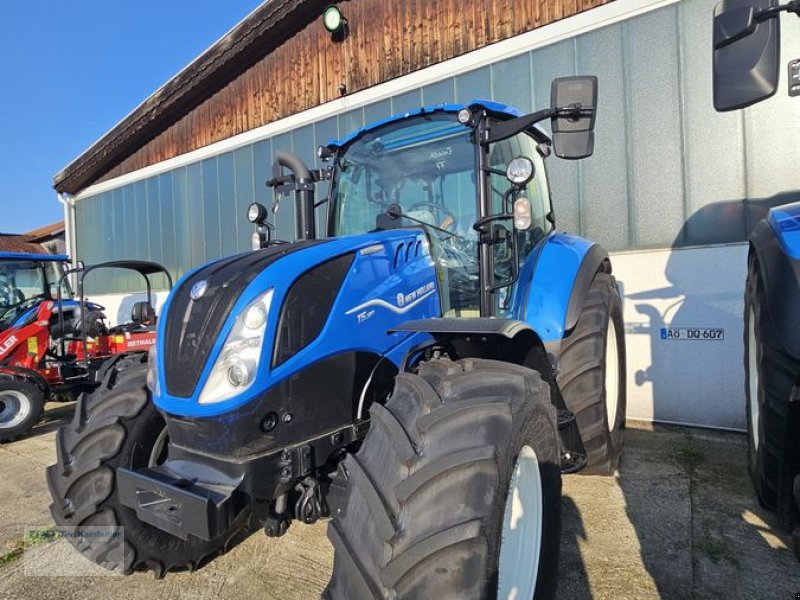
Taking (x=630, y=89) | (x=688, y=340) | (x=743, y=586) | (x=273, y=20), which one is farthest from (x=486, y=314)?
(x=273, y=20)

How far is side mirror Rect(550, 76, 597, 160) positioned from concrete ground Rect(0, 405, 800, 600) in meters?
1.96

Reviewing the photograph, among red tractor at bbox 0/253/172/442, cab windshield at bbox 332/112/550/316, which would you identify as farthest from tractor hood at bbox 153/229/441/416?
red tractor at bbox 0/253/172/442

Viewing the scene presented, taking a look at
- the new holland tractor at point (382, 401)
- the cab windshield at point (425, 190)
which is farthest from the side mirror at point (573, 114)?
the cab windshield at point (425, 190)

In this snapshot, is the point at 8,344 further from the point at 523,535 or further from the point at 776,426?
the point at 776,426

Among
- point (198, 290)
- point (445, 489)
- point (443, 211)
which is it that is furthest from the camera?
point (443, 211)

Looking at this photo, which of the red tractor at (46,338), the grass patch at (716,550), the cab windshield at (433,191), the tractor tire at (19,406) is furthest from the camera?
the red tractor at (46,338)

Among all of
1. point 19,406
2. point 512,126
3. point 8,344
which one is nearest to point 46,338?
point 8,344

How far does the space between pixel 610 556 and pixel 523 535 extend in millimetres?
820

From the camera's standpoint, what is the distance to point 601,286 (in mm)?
3434

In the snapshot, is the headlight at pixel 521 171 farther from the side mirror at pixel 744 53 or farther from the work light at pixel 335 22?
the work light at pixel 335 22

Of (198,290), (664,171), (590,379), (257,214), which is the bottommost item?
(590,379)

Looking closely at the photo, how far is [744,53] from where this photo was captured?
6.12ft

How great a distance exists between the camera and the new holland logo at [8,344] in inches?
232

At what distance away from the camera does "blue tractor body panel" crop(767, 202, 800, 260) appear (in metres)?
2.15
